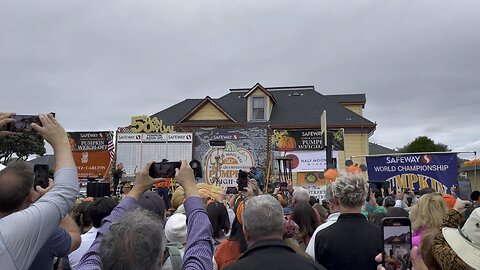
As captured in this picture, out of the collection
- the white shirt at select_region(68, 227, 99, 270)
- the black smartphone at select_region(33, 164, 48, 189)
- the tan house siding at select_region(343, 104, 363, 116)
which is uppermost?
the tan house siding at select_region(343, 104, 363, 116)

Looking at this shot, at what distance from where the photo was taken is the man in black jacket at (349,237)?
337 cm

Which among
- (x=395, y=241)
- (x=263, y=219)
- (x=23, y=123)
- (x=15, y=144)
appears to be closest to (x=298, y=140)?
(x=15, y=144)

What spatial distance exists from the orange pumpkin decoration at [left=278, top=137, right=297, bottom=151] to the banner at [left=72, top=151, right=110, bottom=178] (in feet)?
34.7

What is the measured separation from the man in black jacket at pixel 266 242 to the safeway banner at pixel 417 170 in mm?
15249

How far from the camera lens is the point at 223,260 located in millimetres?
3830

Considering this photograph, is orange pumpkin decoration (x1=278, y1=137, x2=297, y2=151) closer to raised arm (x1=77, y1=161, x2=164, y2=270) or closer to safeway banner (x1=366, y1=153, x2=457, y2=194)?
safeway banner (x1=366, y1=153, x2=457, y2=194)

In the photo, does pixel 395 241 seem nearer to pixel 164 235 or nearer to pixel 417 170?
pixel 164 235

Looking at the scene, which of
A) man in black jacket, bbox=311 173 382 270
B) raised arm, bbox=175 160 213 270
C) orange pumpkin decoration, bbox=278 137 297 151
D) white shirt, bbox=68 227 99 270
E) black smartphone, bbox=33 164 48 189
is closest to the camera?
raised arm, bbox=175 160 213 270

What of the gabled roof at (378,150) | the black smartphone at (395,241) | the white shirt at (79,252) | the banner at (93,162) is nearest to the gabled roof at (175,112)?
the banner at (93,162)

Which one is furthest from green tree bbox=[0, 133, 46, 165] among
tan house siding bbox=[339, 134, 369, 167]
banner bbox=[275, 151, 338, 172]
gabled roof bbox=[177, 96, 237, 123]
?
tan house siding bbox=[339, 134, 369, 167]

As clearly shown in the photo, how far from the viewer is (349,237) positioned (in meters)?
3.43

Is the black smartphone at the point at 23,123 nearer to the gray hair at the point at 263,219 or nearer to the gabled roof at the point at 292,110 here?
the gray hair at the point at 263,219

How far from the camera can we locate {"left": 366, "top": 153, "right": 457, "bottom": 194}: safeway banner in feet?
53.8

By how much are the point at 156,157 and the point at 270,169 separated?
5.67m
